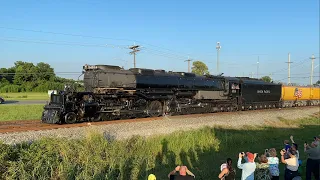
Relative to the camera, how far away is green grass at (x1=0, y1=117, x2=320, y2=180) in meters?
8.55

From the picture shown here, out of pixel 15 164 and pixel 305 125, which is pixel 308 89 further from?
pixel 15 164

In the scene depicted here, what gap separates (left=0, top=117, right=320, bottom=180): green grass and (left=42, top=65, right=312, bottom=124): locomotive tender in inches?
Answer: 170

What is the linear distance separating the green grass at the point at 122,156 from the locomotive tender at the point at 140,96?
14.2 ft

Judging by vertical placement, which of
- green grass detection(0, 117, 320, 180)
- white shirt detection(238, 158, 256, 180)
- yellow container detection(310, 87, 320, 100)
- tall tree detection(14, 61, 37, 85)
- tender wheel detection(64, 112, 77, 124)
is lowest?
green grass detection(0, 117, 320, 180)

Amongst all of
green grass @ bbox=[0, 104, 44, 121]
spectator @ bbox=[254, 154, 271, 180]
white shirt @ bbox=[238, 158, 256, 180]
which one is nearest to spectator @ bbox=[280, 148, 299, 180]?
spectator @ bbox=[254, 154, 271, 180]

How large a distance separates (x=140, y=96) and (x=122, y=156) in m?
10.2

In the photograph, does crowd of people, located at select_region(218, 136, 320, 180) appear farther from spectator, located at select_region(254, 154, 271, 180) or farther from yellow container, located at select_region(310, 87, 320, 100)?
yellow container, located at select_region(310, 87, 320, 100)

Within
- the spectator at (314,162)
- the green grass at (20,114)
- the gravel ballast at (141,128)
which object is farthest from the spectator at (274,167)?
the green grass at (20,114)

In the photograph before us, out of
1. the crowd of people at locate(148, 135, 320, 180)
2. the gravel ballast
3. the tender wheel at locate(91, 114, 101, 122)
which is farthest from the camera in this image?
the tender wheel at locate(91, 114, 101, 122)

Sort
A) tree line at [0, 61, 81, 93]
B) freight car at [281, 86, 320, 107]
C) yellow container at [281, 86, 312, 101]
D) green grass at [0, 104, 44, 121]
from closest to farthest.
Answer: green grass at [0, 104, 44, 121] → yellow container at [281, 86, 312, 101] → freight car at [281, 86, 320, 107] → tree line at [0, 61, 81, 93]

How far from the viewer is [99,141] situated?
11539 mm

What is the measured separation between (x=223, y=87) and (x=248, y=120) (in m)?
6.30

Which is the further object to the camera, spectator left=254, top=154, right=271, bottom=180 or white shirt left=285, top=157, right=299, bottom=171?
white shirt left=285, top=157, right=299, bottom=171

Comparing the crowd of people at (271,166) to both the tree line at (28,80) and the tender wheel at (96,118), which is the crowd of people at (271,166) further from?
the tree line at (28,80)
